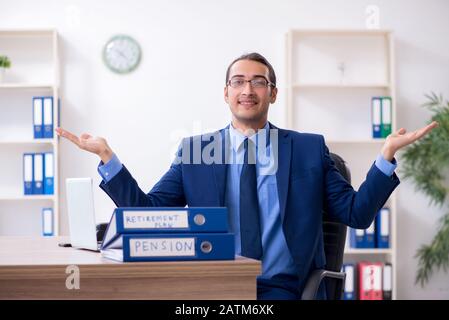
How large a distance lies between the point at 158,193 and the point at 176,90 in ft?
9.50

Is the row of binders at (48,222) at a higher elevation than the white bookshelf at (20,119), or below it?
below

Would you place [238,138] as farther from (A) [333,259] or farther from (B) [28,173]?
(B) [28,173]

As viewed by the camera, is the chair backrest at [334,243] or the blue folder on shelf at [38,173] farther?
the blue folder on shelf at [38,173]

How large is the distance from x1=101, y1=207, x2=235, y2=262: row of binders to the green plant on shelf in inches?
151

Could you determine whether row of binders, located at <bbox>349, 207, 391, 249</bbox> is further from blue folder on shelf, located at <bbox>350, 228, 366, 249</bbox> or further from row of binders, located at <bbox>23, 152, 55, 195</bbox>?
row of binders, located at <bbox>23, 152, 55, 195</bbox>

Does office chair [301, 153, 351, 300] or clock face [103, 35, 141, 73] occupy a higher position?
clock face [103, 35, 141, 73]

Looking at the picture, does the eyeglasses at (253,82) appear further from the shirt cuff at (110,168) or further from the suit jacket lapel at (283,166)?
the shirt cuff at (110,168)

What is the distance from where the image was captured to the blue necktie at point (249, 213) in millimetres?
2326

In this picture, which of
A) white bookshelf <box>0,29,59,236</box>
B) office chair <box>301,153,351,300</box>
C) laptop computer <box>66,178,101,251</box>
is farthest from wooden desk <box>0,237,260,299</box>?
white bookshelf <box>0,29,59,236</box>

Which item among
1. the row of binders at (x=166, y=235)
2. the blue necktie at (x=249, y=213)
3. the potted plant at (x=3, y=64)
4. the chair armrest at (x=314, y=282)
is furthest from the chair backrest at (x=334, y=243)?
the potted plant at (x=3, y=64)

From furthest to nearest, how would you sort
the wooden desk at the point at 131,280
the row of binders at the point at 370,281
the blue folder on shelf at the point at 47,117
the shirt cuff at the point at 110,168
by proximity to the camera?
the row of binders at the point at 370,281 < the blue folder on shelf at the point at 47,117 < the shirt cuff at the point at 110,168 < the wooden desk at the point at 131,280

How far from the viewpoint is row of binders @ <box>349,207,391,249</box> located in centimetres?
529

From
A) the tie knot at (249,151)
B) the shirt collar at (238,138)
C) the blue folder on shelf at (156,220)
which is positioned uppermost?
the shirt collar at (238,138)
